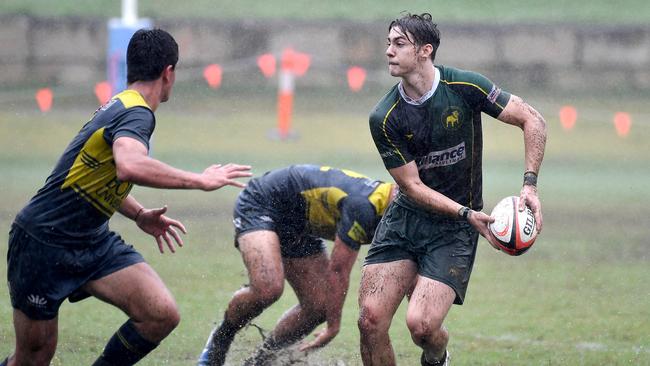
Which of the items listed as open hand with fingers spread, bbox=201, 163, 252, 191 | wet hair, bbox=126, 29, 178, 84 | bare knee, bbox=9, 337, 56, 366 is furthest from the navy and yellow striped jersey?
bare knee, bbox=9, 337, 56, 366

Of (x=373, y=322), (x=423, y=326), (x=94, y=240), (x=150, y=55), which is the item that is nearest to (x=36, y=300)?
(x=94, y=240)

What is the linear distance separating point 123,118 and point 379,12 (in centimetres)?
1976

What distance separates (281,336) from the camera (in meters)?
7.70

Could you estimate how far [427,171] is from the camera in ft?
21.3

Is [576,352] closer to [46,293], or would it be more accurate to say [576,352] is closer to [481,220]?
[481,220]

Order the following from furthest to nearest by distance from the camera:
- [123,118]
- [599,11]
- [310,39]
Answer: [599,11]
[310,39]
[123,118]

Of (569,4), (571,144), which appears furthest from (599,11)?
(571,144)

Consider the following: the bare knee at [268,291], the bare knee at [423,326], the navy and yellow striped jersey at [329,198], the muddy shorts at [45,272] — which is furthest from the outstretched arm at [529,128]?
the muddy shorts at [45,272]

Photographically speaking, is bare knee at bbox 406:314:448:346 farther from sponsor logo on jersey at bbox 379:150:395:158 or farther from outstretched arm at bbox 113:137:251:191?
outstretched arm at bbox 113:137:251:191

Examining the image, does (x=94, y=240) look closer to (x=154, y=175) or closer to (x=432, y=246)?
(x=154, y=175)

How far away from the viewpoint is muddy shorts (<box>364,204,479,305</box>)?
20.8 ft

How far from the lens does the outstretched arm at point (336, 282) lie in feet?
24.1

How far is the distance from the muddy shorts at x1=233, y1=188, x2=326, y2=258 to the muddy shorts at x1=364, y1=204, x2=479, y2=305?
47.8 inches

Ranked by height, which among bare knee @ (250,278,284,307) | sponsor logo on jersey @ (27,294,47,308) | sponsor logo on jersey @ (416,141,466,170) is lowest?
bare knee @ (250,278,284,307)
